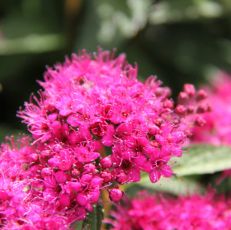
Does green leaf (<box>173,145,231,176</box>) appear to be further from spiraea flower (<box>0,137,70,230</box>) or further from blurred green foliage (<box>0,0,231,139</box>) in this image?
blurred green foliage (<box>0,0,231,139</box>)

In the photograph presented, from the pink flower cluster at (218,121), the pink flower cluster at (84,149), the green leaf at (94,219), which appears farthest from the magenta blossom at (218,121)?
the green leaf at (94,219)

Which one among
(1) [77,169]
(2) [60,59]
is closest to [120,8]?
(2) [60,59]

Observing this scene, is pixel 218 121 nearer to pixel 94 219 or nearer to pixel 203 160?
pixel 203 160

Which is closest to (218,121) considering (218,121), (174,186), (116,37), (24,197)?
(218,121)

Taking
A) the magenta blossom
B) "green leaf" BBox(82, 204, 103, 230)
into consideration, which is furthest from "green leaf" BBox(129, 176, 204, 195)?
"green leaf" BBox(82, 204, 103, 230)

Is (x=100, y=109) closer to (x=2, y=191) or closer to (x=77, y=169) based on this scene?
(x=77, y=169)

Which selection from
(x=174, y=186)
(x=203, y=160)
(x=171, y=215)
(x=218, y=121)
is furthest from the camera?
(x=218, y=121)
